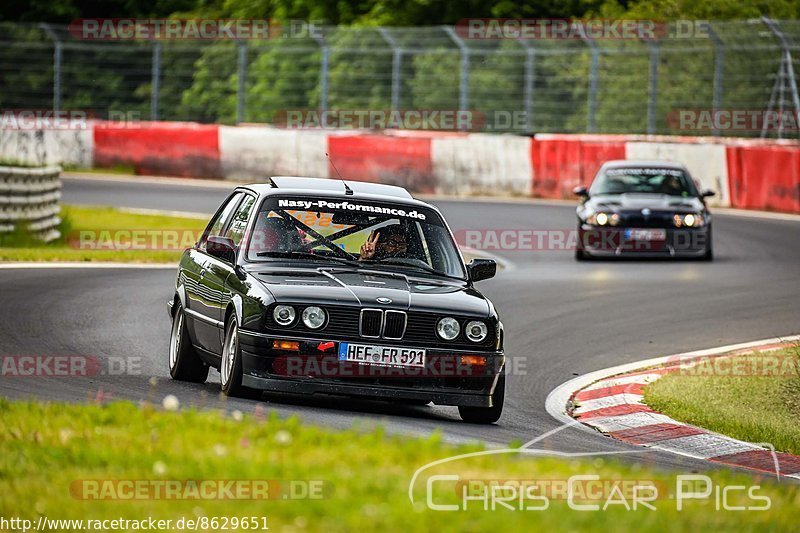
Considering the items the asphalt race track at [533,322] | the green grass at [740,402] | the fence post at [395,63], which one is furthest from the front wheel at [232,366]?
the fence post at [395,63]

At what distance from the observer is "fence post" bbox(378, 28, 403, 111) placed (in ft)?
106

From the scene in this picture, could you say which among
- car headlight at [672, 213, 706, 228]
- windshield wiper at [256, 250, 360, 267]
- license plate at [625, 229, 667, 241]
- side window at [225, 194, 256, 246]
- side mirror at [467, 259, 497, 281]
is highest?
side window at [225, 194, 256, 246]

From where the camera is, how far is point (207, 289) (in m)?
10.0

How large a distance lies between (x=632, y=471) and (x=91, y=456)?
219 centimetres

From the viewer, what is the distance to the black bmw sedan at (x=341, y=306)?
8789 millimetres

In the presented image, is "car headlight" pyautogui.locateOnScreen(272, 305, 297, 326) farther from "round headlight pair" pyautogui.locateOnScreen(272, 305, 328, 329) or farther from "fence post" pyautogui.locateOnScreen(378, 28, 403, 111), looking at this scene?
"fence post" pyautogui.locateOnScreen(378, 28, 403, 111)

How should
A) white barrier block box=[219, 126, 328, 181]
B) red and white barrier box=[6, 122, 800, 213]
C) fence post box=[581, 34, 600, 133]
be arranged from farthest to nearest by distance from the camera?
white barrier block box=[219, 126, 328, 181] → fence post box=[581, 34, 600, 133] → red and white barrier box=[6, 122, 800, 213]

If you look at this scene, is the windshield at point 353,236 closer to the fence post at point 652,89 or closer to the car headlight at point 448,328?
the car headlight at point 448,328

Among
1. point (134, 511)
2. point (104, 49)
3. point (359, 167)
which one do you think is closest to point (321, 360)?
point (134, 511)

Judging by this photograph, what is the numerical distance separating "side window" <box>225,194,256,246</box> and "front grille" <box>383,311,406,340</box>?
4.91 ft

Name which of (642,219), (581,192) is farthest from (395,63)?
(642,219)

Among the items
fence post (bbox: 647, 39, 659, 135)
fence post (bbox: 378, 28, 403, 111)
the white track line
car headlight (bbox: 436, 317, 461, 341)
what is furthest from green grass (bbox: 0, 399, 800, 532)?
fence post (bbox: 378, 28, 403, 111)

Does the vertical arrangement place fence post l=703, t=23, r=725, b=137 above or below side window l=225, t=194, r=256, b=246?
above

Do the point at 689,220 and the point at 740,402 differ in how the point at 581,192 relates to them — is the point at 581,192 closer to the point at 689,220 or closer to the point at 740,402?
the point at 689,220
